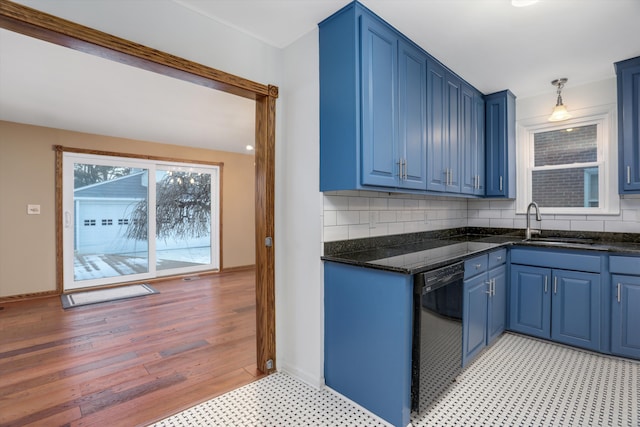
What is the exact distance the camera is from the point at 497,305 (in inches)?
111

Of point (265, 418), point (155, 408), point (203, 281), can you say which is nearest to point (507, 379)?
point (265, 418)

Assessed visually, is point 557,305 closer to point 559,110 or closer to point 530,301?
point 530,301

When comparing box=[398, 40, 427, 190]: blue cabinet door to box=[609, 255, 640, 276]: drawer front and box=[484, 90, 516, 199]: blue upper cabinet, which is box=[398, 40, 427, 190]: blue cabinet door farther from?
box=[609, 255, 640, 276]: drawer front

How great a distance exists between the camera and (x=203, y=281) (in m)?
5.39

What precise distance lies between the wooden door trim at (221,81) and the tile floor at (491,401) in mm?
379

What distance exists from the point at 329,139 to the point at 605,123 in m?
2.97

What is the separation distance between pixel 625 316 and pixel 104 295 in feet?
19.2

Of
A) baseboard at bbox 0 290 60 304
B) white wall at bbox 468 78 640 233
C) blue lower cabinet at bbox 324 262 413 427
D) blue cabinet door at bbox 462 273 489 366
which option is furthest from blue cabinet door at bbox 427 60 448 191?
baseboard at bbox 0 290 60 304

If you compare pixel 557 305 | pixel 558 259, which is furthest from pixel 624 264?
pixel 557 305

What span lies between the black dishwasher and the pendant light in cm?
209

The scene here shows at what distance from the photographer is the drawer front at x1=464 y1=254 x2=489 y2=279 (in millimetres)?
2237

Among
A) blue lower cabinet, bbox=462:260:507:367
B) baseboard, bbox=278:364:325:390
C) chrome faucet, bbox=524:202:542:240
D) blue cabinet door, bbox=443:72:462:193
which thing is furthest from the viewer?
chrome faucet, bbox=524:202:542:240

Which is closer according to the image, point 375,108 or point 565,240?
point 375,108

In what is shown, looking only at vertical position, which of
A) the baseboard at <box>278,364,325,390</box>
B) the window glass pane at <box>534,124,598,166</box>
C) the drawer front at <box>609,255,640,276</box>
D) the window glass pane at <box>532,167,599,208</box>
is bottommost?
the baseboard at <box>278,364,325,390</box>
